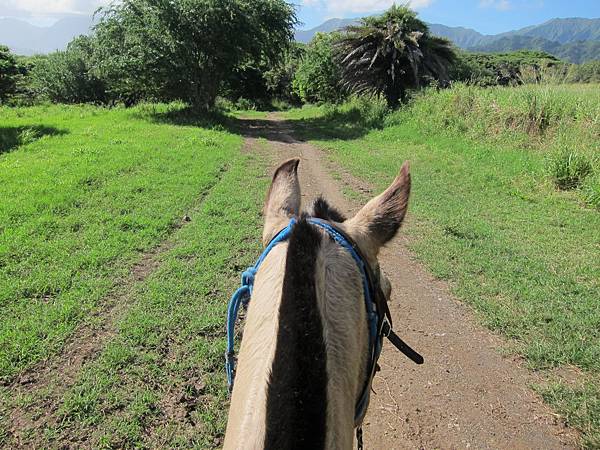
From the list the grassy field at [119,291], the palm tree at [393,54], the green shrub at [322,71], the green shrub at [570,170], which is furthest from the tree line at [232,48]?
the grassy field at [119,291]

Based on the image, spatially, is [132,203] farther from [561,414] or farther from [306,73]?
[306,73]

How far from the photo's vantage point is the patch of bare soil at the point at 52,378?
111 inches

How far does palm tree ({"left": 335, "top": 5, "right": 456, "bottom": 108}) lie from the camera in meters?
15.9

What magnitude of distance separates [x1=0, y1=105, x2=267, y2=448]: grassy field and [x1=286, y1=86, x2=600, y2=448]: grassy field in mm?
2751

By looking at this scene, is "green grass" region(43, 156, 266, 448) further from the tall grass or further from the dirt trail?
the tall grass

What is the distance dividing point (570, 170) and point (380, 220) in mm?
8484

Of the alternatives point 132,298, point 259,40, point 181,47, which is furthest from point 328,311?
point 259,40

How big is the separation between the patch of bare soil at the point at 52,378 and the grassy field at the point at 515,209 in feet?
12.3

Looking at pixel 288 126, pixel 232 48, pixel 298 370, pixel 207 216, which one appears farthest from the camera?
pixel 288 126

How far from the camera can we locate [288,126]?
1958 cm

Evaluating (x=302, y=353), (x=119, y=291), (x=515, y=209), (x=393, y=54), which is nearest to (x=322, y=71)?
(x=393, y=54)

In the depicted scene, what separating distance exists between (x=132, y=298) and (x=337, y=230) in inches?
152

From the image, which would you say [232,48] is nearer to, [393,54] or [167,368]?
[393,54]

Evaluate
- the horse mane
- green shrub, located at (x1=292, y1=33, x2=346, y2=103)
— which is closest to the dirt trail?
the horse mane
